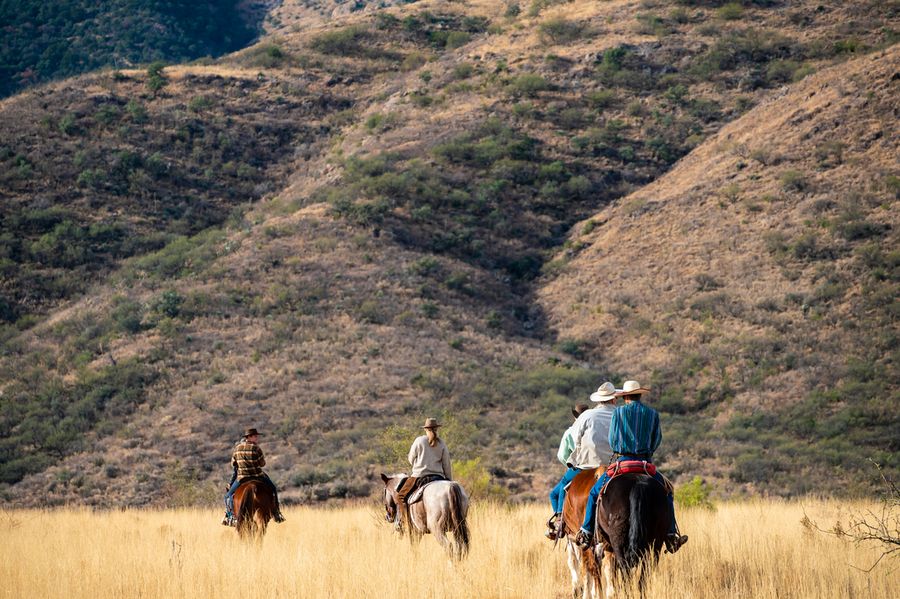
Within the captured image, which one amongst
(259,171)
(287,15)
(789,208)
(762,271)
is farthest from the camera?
(287,15)

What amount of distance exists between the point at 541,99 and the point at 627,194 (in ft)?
46.5

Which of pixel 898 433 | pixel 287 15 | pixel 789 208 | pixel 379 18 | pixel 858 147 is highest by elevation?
pixel 287 15

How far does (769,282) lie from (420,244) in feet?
66.7

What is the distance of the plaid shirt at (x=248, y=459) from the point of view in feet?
47.1

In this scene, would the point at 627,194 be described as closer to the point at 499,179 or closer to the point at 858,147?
the point at 499,179

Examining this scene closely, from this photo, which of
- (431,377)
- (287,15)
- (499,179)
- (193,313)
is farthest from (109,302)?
(287,15)

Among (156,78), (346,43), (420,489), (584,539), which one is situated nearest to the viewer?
(584,539)

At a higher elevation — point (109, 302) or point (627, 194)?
point (627, 194)

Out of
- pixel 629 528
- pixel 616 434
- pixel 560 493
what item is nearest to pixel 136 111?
pixel 560 493

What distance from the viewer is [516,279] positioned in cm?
5322

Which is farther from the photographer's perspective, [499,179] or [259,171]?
[259,171]

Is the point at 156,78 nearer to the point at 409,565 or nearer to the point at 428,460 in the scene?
the point at 428,460

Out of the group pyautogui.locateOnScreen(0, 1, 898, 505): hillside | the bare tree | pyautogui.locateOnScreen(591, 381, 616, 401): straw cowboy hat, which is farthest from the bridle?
pyautogui.locateOnScreen(0, 1, 898, 505): hillside

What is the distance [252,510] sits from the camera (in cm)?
1432
